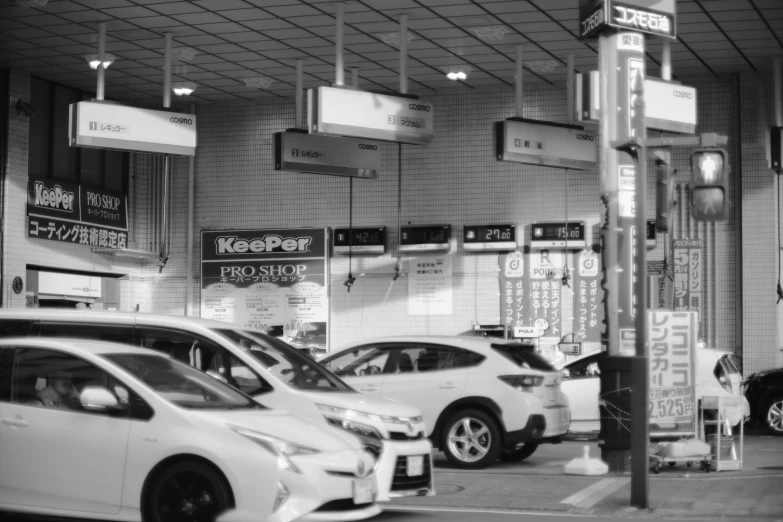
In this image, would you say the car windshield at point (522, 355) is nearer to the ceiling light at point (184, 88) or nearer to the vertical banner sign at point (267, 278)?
the vertical banner sign at point (267, 278)

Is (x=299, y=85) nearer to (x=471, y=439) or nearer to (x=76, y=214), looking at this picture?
(x=76, y=214)

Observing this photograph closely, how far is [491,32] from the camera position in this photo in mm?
18938

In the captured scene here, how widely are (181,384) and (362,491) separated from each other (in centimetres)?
155

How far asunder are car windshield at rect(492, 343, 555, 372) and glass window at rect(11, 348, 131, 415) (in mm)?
6567

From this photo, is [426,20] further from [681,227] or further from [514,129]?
[681,227]

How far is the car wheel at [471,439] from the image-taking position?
13.9 m

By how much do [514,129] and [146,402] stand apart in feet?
36.3

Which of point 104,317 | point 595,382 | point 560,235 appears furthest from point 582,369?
point 104,317

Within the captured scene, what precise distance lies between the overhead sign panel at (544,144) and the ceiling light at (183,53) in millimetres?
5536

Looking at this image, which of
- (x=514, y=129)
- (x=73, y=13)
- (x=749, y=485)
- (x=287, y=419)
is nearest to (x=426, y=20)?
(x=514, y=129)

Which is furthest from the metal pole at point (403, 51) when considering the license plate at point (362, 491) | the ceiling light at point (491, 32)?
the license plate at point (362, 491)

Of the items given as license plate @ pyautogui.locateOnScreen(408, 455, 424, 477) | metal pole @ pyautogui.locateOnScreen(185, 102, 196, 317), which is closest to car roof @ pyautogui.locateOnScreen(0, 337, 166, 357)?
license plate @ pyautogui.locateOnScreen(408, 455, 424, 477)

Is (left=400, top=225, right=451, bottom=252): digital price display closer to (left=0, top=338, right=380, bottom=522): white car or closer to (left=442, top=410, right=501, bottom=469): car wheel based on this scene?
(left=442, top=410, right=501, bottom=469): car wheel

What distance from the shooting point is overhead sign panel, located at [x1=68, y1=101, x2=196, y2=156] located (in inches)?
662
